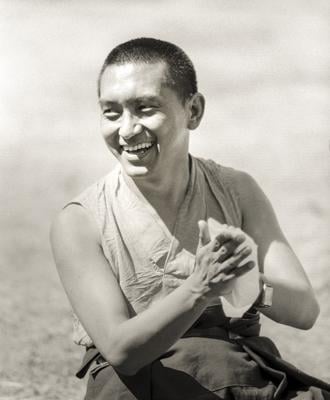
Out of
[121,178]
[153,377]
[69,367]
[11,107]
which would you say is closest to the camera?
[153,377]

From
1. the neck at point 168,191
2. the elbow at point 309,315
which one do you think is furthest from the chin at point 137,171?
the elbow at point 309,315

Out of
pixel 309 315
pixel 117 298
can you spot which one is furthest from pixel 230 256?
pixel 309 315

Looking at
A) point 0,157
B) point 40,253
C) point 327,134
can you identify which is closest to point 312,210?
point 327,134

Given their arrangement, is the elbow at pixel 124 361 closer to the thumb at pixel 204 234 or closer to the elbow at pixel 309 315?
the thumb at pixel 204 234

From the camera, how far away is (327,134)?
358 inches

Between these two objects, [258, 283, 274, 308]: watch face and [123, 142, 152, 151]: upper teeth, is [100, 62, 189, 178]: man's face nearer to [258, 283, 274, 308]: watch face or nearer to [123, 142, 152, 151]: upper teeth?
[123, 142, 152, 151]: upper teeth

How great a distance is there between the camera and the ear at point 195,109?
3.47 meters

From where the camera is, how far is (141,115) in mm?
3293

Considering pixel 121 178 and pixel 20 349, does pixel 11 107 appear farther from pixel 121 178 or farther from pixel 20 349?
pixel 121 178

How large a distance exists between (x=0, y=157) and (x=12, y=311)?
2.88m

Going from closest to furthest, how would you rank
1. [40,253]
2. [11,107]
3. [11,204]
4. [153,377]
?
1. [153,377]
2. [40,253]
3. [11,204]
4. [11,107]

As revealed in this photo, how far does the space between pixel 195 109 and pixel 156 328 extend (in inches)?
34.5

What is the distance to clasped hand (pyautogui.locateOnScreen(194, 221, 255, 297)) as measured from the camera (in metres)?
2.86

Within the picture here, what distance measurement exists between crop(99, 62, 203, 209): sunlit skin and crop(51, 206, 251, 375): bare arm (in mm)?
283
